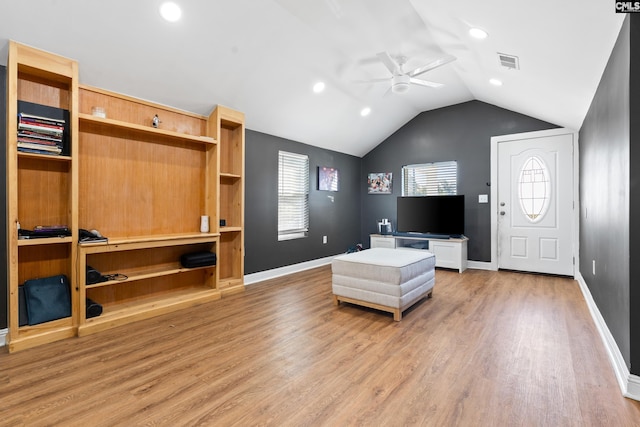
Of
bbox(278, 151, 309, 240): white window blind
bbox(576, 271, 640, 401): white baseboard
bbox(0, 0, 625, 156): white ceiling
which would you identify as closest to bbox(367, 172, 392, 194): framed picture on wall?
bbox(278, 151, 309, 240): white window blind

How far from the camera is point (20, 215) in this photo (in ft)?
8.52

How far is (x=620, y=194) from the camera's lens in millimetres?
1981

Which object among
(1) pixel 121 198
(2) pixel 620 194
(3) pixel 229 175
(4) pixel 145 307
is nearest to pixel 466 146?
(2) pixel 620 194

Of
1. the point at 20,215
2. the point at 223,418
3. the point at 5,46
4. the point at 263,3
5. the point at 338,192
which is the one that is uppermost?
the point at 263,3

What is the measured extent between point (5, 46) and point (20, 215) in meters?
1.31

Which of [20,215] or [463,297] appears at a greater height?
[20,215]

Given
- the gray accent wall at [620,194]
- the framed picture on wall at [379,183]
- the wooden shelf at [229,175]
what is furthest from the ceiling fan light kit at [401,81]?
the framed picture on wall at [379,183]

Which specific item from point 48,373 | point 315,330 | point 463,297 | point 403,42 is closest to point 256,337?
point 315,330

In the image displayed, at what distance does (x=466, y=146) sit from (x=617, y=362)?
13.8ft

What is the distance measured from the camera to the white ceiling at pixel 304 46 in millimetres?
2277

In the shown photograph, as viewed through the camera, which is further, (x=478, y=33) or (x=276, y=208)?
(x=276, y=208)

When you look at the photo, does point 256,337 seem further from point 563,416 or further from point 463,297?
point 463,297

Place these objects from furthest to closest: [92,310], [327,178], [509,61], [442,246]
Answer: [327,178]
[442,246]
[509,61]
[92,310]

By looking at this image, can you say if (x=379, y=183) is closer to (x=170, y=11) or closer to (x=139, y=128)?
(x=139, y=128)
